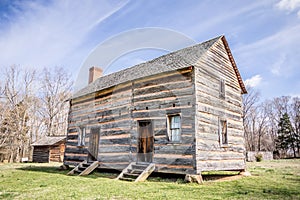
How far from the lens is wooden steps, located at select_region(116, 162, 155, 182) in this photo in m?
11.4

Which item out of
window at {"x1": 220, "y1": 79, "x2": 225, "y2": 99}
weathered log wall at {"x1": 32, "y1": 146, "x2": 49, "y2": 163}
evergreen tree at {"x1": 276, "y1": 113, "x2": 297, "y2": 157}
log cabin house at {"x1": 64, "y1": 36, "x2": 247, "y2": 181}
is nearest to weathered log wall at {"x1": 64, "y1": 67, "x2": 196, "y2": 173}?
log cabin house at {"x1": 64, "y1": 36, "x2": 247, "y2": 181}

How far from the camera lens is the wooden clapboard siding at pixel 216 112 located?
1146 cm

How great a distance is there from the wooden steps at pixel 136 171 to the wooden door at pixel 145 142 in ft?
1.59

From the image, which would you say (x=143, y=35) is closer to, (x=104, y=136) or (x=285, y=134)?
(x=104, y=136)

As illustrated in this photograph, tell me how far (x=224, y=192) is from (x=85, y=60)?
15519 mm

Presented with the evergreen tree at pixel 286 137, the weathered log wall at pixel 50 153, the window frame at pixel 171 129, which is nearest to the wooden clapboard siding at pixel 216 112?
the window frame at pixel 171 129

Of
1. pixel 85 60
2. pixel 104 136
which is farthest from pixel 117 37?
pixel 104 136

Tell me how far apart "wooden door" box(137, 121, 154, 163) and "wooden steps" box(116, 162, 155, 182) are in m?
0.48

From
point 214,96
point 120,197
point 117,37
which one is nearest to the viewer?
point 120,197

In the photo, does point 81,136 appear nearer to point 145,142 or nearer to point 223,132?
point 145,142

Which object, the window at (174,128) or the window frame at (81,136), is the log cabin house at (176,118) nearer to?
the window at (174,128)

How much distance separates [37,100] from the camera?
34.3 meters

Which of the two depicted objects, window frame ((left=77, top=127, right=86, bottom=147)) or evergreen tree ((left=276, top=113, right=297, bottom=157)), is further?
evergreen tree ((left=276, top=113, right=297, bottom=157))

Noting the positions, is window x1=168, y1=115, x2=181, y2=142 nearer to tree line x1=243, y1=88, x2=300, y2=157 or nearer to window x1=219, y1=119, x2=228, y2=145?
window x1=219, y1=119, x2=228, y2=145
